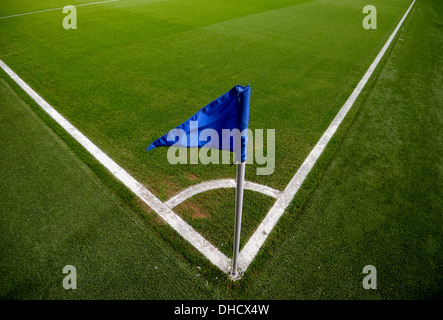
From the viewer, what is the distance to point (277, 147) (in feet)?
15.1

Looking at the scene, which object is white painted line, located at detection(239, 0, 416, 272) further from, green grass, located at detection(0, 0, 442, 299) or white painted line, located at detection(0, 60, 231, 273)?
white painted line, located at detection(0, 60, 231, 273)

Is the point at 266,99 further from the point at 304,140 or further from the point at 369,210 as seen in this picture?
the point at 369,210

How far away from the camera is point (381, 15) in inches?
591

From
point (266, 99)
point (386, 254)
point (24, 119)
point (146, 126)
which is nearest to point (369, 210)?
point (386, 254)

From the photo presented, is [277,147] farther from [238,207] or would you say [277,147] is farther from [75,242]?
[75,242]

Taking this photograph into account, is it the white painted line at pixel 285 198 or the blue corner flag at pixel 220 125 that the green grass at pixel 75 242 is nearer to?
the white painted line at pixel 285 198

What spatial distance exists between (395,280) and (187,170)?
292 cm

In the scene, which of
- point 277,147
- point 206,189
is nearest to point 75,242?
point 206,189

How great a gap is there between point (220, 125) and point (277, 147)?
2.77 meters

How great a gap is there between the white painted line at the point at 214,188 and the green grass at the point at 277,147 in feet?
0.36

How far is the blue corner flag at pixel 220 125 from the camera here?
1856 millimetres

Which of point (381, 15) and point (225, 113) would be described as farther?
point (381, 15)

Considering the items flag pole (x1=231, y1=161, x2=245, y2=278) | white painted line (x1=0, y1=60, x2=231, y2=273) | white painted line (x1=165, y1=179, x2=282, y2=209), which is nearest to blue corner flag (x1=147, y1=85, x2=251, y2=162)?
flag pole (x1=231, y1=161, x2=245, y2=278)

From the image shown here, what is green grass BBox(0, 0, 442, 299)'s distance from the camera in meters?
2.81
